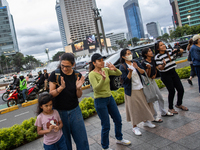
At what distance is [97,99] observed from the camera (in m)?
2.85

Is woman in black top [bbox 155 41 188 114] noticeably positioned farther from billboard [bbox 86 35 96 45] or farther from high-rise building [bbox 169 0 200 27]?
high-rise building [bbox 169 0 200 27]

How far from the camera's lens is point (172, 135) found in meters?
3.10

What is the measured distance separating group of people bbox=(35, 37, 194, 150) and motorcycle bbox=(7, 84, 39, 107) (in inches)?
300

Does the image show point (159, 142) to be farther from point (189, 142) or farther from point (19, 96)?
point (19, 96)

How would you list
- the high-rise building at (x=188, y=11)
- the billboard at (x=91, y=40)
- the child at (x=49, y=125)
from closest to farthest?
1. the child at (x=49, y=125)
2. the high-rise building at (x=188, y=11)
3. the billboard at (x=91, y=40)

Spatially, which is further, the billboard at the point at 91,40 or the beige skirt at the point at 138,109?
the billboard at the point at 91,40

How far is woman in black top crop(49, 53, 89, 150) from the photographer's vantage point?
2.30 metres

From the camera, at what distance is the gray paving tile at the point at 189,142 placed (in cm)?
264

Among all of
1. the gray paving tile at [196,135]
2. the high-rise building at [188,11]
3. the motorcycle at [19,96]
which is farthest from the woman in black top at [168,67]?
the high-rise building at [188,11]

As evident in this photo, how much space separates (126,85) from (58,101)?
1.50 meters

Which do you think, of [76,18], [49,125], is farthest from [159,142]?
[76,18]

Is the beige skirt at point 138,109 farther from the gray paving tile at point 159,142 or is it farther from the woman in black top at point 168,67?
the woman in black top at point 168,67

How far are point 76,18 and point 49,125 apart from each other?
169899mm

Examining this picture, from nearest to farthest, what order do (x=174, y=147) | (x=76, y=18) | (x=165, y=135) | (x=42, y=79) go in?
(x=174, y=147) → (x=165, y=135) → (x=42, y=79) → (x=76, y=18)
